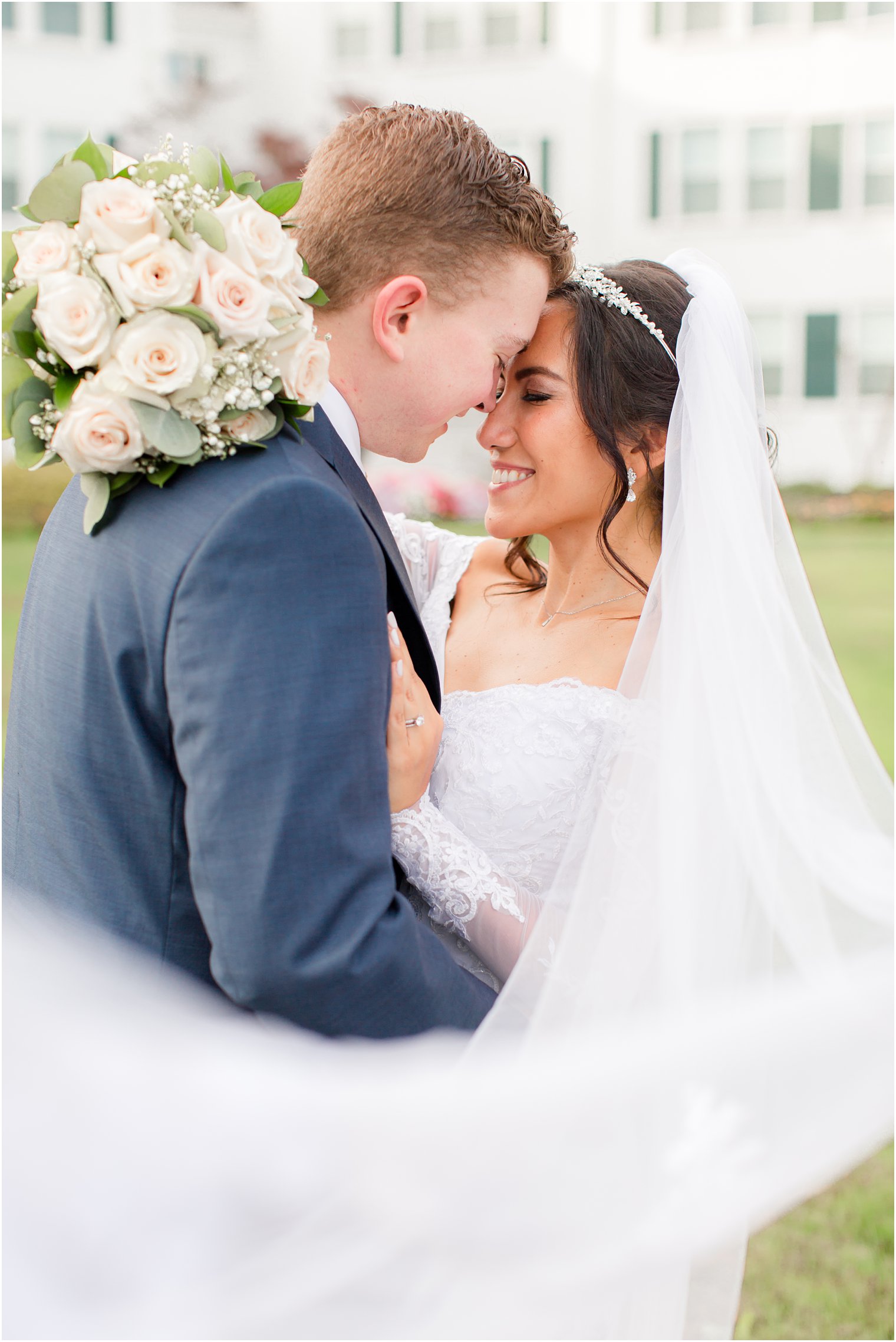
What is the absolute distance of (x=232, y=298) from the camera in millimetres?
1695

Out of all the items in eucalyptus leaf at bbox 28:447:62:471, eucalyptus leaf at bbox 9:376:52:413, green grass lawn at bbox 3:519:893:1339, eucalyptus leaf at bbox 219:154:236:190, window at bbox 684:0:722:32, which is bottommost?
green grass lawn at bbox 3:519:893:1339

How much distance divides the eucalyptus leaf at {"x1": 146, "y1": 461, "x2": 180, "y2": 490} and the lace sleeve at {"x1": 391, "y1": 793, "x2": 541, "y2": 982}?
2.88 ft

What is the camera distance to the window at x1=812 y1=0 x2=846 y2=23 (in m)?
15.9

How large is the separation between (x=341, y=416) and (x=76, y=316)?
25.3 inches

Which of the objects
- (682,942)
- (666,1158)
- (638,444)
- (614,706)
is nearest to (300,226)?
(638,444)

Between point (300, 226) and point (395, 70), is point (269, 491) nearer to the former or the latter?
point (300, 226)

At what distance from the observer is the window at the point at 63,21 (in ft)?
51.7

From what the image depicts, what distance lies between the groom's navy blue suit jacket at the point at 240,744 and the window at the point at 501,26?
17.1 m

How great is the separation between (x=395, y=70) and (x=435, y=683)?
17.3 metres

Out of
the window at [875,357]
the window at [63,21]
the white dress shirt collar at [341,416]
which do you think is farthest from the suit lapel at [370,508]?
the window at [875,357]

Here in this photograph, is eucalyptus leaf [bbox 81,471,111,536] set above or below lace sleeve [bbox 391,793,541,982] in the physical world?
above

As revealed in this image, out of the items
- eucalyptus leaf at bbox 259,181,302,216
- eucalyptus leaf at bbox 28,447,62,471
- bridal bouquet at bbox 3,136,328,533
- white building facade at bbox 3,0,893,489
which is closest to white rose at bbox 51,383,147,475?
bridal bouquet at bbox 3,136,328,533

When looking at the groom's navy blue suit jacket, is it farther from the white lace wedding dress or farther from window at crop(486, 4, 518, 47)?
window at crop(486, 4, 518, 47)

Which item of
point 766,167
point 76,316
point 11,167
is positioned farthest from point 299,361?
point 766,167
